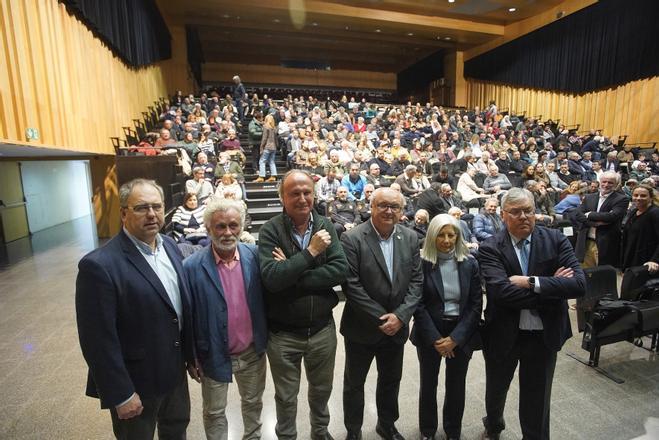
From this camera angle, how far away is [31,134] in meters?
4.28

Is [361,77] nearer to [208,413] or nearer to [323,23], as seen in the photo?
[323,23]

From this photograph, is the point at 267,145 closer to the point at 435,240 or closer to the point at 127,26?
the point at 127,26

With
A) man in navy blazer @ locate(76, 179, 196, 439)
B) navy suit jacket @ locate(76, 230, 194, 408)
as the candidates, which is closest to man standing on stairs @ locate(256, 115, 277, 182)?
man in navy blazer @ locate(76, 179, 196, 439)

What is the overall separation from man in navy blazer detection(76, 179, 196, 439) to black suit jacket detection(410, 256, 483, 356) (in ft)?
3.86

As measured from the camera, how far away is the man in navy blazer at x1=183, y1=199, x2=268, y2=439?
1.59m

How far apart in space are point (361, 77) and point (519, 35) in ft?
30.1

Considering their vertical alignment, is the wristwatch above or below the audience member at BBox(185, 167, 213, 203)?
below

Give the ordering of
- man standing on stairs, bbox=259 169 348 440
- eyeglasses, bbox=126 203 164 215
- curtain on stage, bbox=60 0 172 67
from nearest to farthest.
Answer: eyeglasses, bbox=126 203 164 215, man standing on stairs, bbox=259 169 348 440, curtain on stage, bbox=60 0 172 67

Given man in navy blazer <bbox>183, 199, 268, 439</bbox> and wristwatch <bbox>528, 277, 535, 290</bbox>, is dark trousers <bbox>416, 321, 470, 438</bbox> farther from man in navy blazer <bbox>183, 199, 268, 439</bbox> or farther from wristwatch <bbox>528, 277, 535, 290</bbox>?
man in navy blazer <bbox>183, 199, 268, 439</bbox>

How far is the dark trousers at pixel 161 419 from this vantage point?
4.73 ft

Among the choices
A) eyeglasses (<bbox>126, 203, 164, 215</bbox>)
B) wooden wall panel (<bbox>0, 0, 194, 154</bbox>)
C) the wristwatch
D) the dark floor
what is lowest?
the dark floor

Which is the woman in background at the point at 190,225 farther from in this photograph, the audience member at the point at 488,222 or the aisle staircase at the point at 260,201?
the audience member at the point at 488,222

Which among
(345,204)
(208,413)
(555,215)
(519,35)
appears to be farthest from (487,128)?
(208,413)

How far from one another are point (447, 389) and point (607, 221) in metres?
3.26
